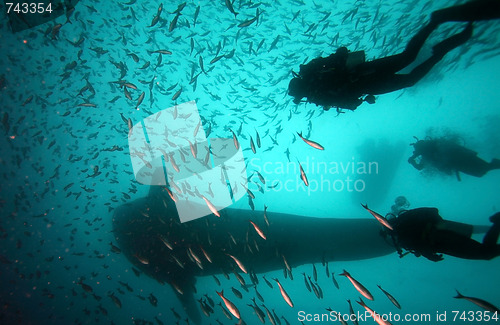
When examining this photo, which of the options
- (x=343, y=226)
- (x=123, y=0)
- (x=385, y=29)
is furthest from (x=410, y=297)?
(x=123, y=0)

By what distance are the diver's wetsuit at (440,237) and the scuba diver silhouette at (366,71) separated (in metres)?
2.58

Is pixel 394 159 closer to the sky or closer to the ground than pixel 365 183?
closer to the sky

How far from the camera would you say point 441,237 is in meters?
3.88

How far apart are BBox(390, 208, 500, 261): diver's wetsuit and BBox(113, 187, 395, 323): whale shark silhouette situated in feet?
17.8

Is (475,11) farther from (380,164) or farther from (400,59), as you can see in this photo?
(380,164)

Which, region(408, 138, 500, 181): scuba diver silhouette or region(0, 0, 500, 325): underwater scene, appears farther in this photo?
region(408, 138, 500, 181): scuba diver silhouette

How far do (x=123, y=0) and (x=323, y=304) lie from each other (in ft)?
214

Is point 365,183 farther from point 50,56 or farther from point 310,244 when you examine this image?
point 50,56

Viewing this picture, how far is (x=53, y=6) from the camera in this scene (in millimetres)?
8688

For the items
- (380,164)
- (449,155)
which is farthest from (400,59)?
(380,164)

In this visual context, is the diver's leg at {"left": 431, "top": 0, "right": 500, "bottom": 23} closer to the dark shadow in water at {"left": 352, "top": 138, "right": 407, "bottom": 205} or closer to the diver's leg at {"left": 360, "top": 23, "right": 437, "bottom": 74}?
the diver's leg at {"left": 360, "top": 23, "right": 437, "bottom": 74}

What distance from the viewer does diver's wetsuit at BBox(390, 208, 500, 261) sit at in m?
3.77

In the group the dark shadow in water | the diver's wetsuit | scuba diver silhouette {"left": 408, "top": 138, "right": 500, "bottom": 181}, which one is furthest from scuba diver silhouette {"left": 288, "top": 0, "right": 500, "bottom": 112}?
the dark shadow in water

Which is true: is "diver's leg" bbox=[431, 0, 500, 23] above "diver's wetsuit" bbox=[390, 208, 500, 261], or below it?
above
